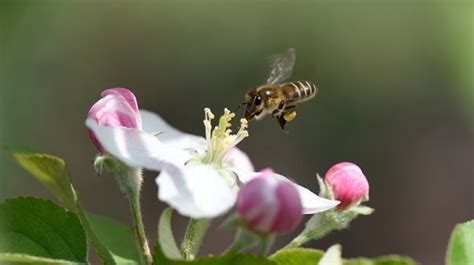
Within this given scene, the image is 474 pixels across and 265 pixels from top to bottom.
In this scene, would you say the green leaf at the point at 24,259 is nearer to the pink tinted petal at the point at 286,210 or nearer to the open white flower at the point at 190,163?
the open white flower at the point at 190,163

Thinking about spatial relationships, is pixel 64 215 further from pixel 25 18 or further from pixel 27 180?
pixel 25 18

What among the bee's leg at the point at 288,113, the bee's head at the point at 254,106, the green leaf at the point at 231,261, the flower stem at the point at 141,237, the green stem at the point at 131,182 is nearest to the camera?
the green leaf at the point at 231,261

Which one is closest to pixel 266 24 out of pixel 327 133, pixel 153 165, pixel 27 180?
pixel 327 133

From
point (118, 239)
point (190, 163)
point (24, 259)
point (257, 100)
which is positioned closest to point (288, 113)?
point (257, 100)

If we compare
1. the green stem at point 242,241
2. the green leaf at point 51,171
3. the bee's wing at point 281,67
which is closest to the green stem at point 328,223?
the green stem at point 242,241

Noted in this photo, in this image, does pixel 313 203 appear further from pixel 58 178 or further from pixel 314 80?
pixel 314 80
